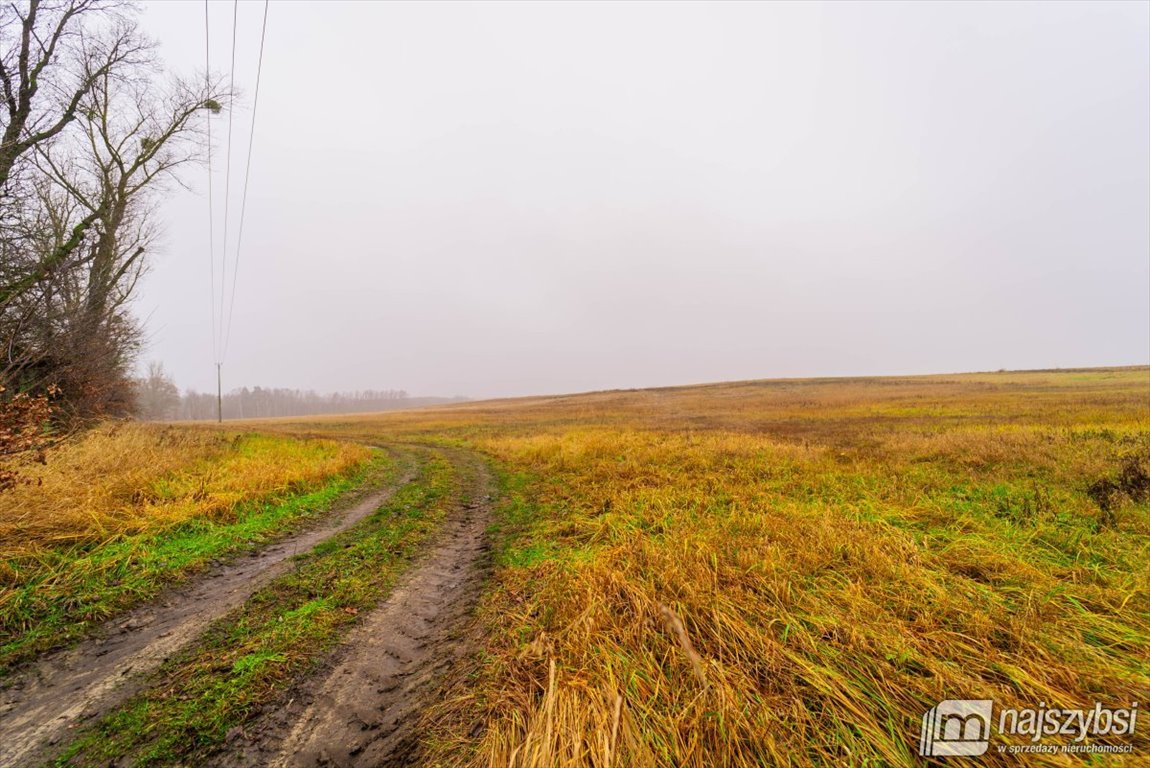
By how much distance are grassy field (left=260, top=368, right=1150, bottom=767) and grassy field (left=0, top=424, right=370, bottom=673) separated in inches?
183

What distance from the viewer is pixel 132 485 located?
7.53 meters

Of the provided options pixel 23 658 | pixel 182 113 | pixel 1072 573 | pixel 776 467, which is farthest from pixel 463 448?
pixel 1072 573

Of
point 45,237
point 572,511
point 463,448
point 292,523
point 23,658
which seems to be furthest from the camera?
point 463,448

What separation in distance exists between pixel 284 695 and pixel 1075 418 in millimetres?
28875

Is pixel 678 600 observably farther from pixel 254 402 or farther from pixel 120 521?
pixel 254 402

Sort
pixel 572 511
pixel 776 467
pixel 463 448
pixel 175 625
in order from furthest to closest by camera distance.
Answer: pixel 463 448, pixel 776 467, pixel 572 511, pixel 175 625

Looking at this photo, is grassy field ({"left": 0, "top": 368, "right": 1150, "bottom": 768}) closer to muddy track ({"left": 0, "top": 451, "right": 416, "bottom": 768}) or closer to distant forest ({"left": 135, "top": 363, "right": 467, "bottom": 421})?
muddy track ({"left": 0, "top": 451, "right": 416, "bottom": 768})

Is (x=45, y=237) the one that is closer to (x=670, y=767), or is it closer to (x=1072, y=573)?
(x=670, y=767)

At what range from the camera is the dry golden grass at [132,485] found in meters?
5.61

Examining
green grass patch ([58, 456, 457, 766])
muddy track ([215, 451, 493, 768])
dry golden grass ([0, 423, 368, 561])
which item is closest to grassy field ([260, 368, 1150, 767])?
muddy track ([215, 451, 493, 768])

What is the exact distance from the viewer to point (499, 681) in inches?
129

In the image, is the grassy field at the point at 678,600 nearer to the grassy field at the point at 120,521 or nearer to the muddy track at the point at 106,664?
the grassy field at the point at 120,521

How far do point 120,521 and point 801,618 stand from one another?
33.5ft

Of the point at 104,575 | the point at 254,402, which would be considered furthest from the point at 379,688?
the point at 254,402
